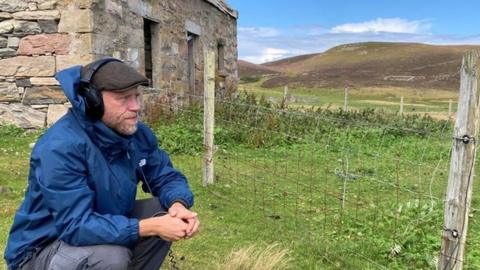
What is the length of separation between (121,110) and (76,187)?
1.46ft

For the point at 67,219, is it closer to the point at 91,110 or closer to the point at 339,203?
the point at 91,110

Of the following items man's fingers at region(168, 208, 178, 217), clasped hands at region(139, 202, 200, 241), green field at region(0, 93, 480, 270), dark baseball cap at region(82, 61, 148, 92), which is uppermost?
dark baseball cap at region(82, 61, 148, 92)

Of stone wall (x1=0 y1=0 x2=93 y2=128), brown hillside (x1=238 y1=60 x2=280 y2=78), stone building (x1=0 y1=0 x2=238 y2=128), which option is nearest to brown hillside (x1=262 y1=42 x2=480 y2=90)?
brown hillside (x1=238 y1=60 x2=280 y2=78)

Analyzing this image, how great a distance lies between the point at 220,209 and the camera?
227 inches

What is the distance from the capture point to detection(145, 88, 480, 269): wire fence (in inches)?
176

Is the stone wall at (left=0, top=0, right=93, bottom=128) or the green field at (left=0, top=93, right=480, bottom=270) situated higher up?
the stone wall at (left=0, top=0, right=93, bottom=128)

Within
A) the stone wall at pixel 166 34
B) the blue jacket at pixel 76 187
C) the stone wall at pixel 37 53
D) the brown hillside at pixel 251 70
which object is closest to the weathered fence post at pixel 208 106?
the stone wall at pixel 166 34

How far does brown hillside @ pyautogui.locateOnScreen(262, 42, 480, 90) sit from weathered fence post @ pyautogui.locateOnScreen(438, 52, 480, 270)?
39.1m

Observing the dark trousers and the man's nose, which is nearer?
the dark trousers

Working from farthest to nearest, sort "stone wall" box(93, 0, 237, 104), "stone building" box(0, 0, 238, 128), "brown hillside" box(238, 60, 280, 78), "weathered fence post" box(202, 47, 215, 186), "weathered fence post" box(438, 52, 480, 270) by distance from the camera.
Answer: "brown hillside" box(238, 60, 280, 78), "stone wall" box(93, 0, 237, 104), "stone building" box(0, 0, 238, 128), "weathered fence post" box(202, 47, 215, 186), "weathered fence post" box(438, 52, 480, 270)

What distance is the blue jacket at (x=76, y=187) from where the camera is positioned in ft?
8.34

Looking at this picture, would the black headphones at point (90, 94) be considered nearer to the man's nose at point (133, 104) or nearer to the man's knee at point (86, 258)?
the man's nose at point (133, 104)

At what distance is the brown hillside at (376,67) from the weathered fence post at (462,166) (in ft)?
128

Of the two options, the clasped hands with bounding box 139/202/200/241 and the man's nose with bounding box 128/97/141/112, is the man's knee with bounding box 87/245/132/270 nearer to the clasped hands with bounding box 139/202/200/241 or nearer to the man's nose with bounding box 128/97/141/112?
the clasped hands with bounding box 139/202/200/241
